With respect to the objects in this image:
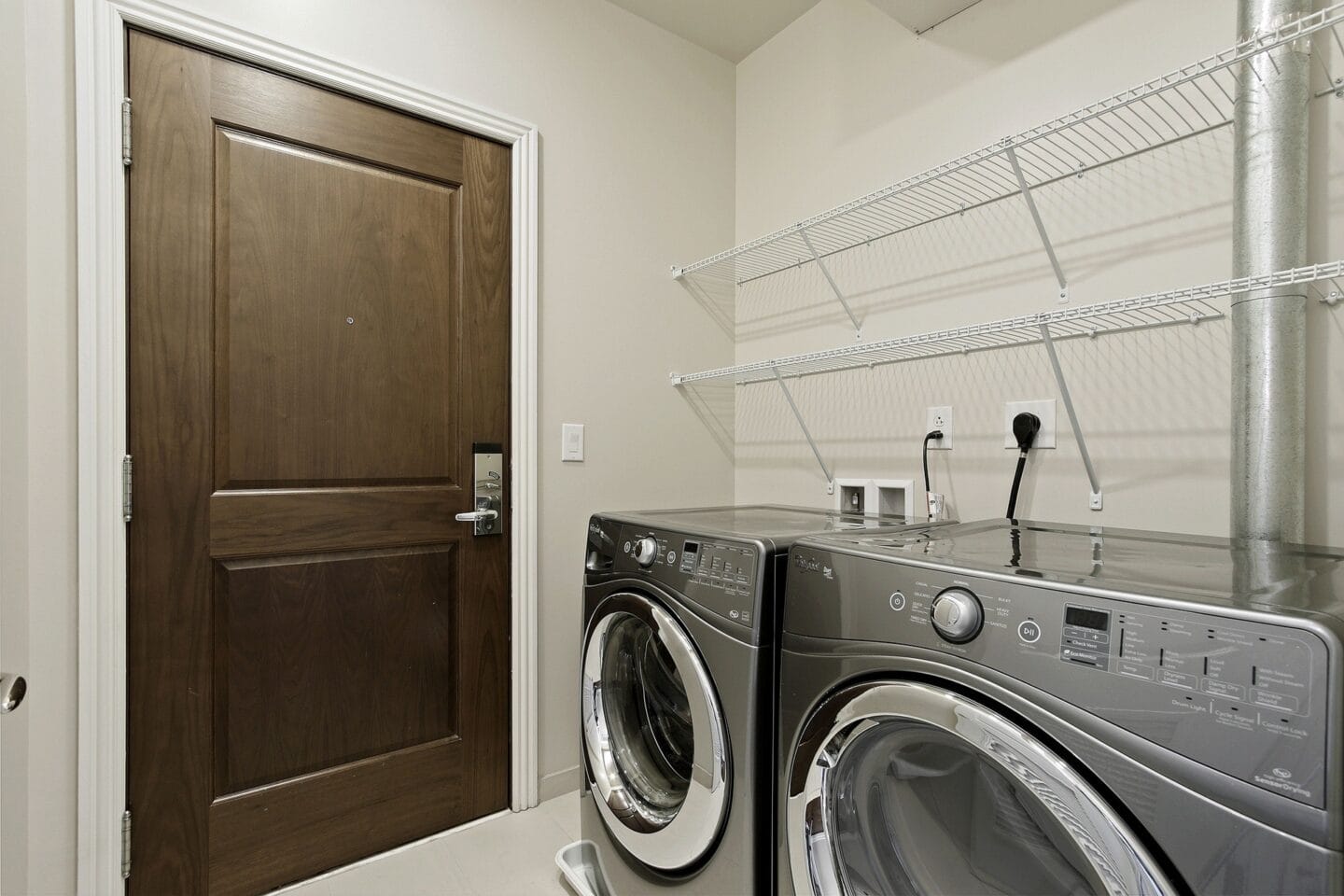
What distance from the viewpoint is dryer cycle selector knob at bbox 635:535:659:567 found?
1391mm

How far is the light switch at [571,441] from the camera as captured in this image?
6.63ft

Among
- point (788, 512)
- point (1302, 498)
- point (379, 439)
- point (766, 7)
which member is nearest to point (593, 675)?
point (788, 512)

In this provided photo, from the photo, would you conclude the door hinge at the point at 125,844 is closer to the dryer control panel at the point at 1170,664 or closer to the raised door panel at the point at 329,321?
the raised door panel at the point at 329,321

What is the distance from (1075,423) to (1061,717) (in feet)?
→ 2.80

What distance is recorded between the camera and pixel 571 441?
2037 millimetres

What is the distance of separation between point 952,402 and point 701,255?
1096mm

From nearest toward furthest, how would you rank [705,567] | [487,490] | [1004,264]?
[705,567] → [1004,264] → [487,490]

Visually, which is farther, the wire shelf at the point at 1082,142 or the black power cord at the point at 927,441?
the black power cord at the point at 927,441

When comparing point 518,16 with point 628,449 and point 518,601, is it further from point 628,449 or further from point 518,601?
point 518,601

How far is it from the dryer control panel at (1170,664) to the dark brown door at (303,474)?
1.37 meters

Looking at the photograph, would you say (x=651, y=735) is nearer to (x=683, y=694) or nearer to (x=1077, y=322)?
(x=683, y=694)

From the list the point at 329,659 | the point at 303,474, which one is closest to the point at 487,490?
the point at 303,474

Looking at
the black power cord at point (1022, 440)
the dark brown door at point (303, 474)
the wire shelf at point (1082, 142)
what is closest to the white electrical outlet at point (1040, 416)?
the black power cord at point (1022, 440)

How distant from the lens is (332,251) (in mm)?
1662
